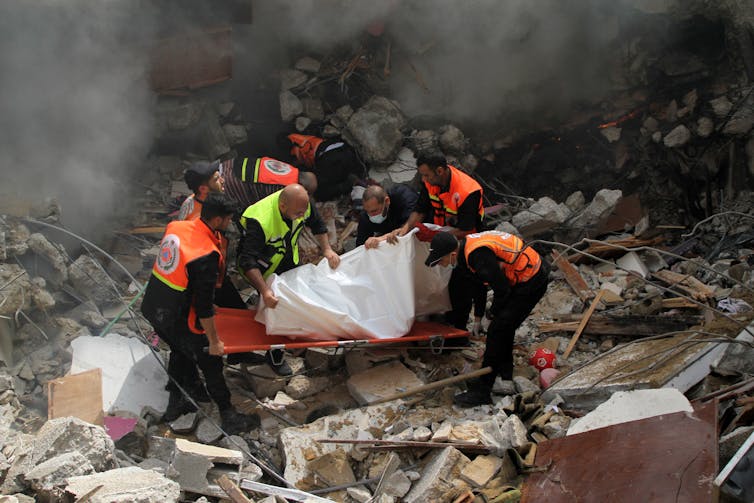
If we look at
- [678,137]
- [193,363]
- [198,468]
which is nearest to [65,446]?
[198,468]

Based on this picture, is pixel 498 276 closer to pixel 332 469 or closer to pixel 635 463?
pixel 635 463

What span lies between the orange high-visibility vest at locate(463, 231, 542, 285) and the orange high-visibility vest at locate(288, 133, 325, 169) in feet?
11.2

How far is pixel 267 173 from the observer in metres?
5.97

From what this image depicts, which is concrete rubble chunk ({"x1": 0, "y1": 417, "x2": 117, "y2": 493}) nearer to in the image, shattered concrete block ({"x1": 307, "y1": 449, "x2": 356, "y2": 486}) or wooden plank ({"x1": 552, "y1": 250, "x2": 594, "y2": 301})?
shattered concrete block ({"x1": 307, "y1": 449, "x2": 356, "y2": 486})

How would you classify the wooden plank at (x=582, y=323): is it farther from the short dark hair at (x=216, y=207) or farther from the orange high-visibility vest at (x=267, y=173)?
the short dark hair at (x=216, y=207)

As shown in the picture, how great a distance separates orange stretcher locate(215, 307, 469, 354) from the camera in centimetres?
452

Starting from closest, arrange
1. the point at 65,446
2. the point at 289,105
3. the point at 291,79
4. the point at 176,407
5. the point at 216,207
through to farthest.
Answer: the point at 65,446
the point at 216,207
the point at 176,407
the point at 289,105
the point at 291,79

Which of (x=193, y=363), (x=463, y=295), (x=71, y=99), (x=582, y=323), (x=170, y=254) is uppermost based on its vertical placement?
(x=71, y=99)

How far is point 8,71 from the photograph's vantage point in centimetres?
608

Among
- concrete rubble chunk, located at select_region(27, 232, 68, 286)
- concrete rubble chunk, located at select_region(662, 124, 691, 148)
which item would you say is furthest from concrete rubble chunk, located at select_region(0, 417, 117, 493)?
concrete rubble chunk, located at select_region(662, 124, 691, 148)

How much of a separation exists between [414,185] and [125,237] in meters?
3.46

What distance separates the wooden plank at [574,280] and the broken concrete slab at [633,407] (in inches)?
97.5

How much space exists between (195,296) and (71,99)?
3685 millimetres

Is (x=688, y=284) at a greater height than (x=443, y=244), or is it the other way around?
(x=443, y=244)
